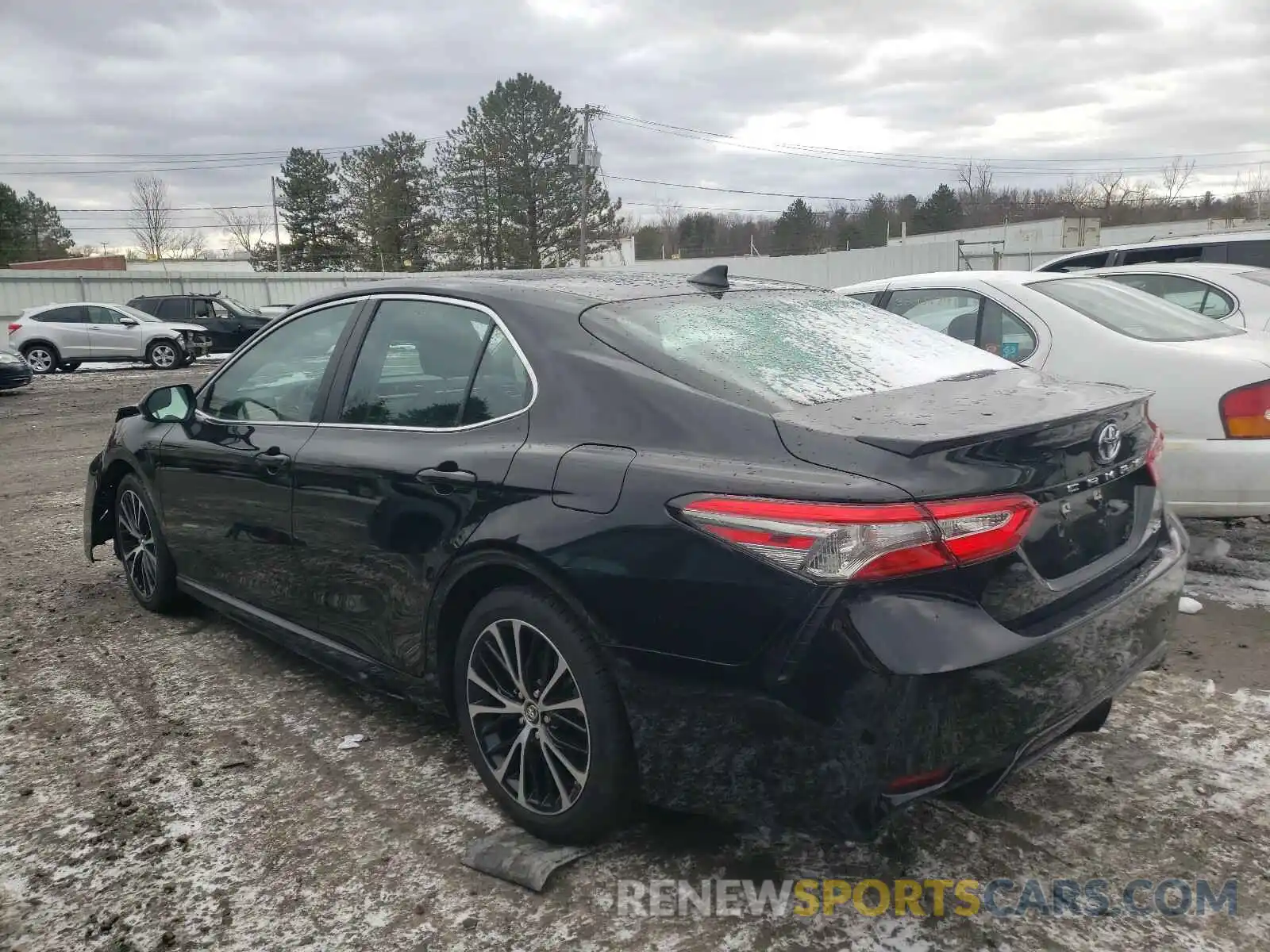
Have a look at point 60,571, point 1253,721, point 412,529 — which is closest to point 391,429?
point 412,529

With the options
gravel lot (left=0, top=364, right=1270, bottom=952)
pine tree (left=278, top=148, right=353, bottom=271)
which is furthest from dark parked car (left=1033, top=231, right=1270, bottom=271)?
pine tree (left=278, top=148, right=353, bottom=271)

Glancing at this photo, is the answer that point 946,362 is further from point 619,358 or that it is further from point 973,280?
point 973,280

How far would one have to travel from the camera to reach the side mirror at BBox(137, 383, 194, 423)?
4.24 meters

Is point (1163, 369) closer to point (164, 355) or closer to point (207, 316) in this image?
point (164, 355)

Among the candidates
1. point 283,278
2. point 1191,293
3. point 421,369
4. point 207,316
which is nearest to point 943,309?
point 1191,293

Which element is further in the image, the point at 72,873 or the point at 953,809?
the point at 953,809

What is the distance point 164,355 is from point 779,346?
23402 millimetres

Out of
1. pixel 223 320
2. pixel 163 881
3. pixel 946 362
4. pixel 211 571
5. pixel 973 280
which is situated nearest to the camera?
pixel 163 881

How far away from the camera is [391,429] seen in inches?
124

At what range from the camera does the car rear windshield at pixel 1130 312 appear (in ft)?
16.1

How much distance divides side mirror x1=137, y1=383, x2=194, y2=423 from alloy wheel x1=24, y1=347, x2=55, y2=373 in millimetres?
21454

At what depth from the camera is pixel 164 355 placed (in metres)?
22.9

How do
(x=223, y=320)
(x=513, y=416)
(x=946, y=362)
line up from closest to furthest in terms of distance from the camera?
(x=513, y=416) → (x=946, y=362) → (x=223, y=320)

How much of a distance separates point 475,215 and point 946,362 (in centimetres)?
4602
